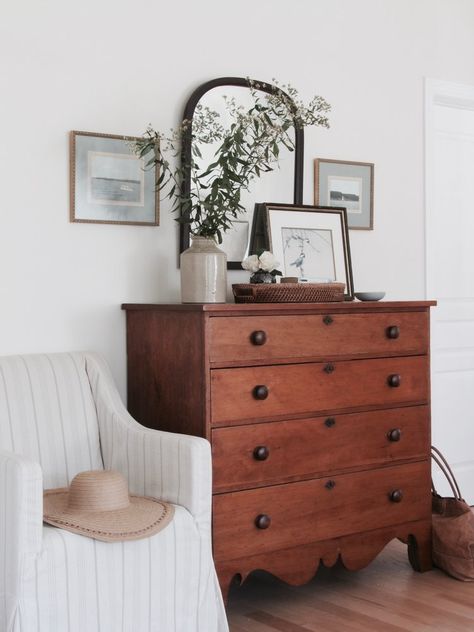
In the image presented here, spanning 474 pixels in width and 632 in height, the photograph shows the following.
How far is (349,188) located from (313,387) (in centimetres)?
120

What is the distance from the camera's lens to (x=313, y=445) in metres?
3.14

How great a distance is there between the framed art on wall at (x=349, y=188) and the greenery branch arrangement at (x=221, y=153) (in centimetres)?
34

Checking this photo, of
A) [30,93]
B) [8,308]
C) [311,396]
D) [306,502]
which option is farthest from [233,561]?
[30,93]

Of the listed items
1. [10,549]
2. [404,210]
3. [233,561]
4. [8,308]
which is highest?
[404,210]

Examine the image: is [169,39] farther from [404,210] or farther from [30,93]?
[404,210]

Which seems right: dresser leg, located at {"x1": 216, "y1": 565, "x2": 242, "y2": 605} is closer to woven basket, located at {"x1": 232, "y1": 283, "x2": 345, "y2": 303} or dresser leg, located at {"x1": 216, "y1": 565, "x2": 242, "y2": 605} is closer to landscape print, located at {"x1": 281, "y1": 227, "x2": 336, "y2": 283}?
woven basket, located at {"x1": 232, "y1": 283, "x2": 345, "y2": 303}

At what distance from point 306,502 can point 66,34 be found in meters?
1.87

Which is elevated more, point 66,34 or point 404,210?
point 66,34

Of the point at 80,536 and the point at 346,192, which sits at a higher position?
the point at 346,192

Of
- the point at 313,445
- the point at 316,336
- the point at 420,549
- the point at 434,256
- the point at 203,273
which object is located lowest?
the point at 420,549

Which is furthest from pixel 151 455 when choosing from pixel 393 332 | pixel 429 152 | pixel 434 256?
pixel 429 152

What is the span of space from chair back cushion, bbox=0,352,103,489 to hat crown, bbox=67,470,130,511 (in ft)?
1.15

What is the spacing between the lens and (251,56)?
3678mm

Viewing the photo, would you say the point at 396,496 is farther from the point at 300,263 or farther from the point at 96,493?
the point at 96,493
